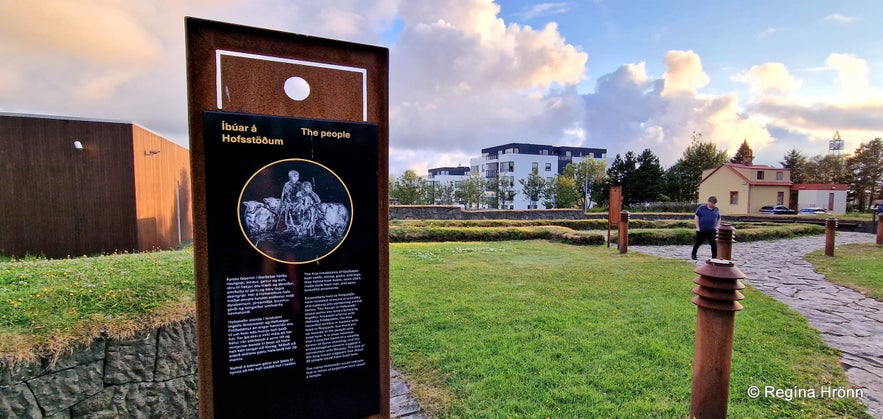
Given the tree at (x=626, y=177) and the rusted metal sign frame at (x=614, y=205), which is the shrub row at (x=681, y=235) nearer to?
the rusted metal sign frame at (x=614, y=205)

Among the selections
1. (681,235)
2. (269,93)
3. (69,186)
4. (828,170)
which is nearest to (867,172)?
(828,170)

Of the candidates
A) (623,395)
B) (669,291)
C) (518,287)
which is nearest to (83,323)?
(623,395)

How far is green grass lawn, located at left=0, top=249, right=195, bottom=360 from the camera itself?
2.44m

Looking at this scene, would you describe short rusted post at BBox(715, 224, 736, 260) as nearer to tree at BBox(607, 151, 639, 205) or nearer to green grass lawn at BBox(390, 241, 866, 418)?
green grass lawn at BBox(390, 241, 866, 418)

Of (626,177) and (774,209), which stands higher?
(626,177)

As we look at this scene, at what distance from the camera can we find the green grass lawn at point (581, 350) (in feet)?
9.74

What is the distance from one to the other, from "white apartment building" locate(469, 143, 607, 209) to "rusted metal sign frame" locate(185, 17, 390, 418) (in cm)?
5404

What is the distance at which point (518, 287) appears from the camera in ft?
22.0

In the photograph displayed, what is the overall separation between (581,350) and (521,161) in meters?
59.1

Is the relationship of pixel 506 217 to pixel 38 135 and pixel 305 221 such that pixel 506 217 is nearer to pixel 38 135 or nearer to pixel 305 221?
pixel 38 135

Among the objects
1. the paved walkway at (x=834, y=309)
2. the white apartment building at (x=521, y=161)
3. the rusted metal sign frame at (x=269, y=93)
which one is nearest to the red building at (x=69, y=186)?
the rusted metal sign frame at (x=269, y=93)

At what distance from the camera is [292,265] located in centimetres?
200

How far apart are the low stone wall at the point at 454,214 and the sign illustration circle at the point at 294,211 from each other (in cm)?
1897

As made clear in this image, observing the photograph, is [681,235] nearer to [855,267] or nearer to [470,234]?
[855,267]
